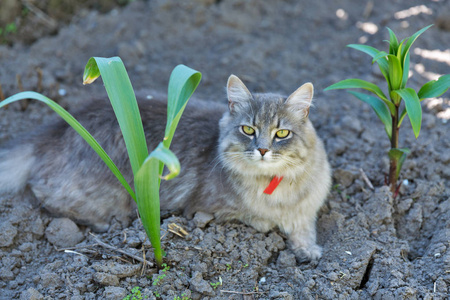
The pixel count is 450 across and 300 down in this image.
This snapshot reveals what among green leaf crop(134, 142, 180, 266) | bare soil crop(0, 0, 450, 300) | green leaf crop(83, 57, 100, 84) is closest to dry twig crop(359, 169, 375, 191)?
bare soil crop(0, 0, 450, 300)

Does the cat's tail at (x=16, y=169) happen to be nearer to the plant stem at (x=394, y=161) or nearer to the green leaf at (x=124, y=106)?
the green leaf at (x=124, y=106)

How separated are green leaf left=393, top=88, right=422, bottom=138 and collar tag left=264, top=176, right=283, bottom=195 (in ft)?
3.23

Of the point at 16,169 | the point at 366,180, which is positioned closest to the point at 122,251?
the point at 16,169

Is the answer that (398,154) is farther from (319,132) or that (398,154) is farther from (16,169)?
(16,169)

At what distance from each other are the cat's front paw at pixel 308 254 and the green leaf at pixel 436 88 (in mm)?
1367

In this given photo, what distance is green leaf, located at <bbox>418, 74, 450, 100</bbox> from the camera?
3.19 meters

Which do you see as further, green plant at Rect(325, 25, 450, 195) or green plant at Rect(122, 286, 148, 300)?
green plant at Rect(325, 25, 450, 195)

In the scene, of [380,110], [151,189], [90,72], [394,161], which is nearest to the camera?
[151,189]

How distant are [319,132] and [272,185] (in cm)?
135

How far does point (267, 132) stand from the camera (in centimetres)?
326

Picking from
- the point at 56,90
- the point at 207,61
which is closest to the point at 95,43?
the point at 56,90

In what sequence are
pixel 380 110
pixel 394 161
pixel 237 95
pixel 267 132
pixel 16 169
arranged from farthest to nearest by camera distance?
pixel 16 169 → pixel 394 161 → pixel 380 110 → pixel 237 95 → pixel 267 132

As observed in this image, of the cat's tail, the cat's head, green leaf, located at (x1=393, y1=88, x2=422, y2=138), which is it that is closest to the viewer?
green leaf, located at (x1=393, y1=88, x2=422, y2=138)

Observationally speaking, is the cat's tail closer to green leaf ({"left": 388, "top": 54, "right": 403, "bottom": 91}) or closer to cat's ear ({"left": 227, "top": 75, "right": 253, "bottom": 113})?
cat's ear ({"left": 227, "top": 75, "right": 253, "bottom": 113})
